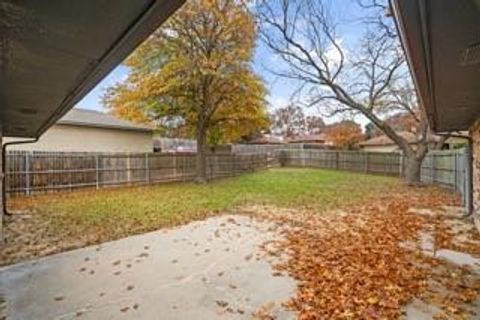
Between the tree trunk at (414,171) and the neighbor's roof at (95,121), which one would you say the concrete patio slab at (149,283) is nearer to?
the neighbor's roof at (95,121)

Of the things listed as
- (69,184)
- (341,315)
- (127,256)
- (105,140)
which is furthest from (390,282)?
(105,140)

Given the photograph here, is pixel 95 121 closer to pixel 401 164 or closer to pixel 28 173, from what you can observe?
pixel 28 173

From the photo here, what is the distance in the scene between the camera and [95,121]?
17938mm

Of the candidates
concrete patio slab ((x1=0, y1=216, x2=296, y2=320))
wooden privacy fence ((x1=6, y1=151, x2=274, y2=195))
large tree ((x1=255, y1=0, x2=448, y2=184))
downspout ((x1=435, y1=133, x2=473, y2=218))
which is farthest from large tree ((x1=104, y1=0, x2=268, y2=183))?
concrete patio slab ((x1=0, y1=216, x2=296, y2=320))

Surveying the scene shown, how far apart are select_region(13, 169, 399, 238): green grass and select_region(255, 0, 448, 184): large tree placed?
171 inches

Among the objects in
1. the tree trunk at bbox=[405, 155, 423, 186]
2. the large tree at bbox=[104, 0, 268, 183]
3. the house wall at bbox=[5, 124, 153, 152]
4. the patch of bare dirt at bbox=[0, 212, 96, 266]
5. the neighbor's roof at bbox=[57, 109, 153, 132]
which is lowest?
the patch of bare dirt at bbox=[0, 212, 96, 266]

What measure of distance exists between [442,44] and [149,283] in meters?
4.09

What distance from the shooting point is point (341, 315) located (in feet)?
11.5

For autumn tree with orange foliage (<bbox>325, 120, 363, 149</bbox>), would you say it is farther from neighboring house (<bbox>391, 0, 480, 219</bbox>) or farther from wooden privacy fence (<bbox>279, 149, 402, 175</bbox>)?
neighboring house (<bbox>391, 0, 480, 219</bbox>)

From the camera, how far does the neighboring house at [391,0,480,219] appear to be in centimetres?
189

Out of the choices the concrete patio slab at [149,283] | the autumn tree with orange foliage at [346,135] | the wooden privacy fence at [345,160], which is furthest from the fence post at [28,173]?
the autumn tree with orange foliage at [346,135]

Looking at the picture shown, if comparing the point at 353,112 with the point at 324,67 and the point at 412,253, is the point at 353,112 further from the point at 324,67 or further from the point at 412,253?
the point at 412,253

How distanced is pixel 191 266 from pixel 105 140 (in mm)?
14792

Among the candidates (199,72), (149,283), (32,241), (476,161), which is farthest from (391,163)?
(149,283)
